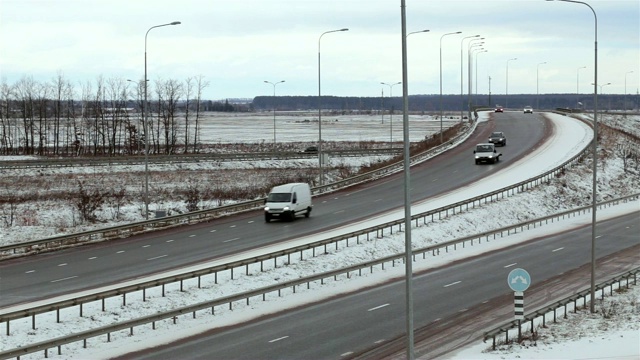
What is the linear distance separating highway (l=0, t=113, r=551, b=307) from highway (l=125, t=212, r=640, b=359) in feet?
27.1

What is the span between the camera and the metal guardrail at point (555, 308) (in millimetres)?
25092

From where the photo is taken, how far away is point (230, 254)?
1492 inches

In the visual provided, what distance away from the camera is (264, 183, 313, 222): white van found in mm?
46938

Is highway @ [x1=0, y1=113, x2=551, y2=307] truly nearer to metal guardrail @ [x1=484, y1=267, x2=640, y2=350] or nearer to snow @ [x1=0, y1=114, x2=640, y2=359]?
snow @ [x1=0, y1=114, x2=640, y2=359]

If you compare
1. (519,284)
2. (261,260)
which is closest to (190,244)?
(261,260)

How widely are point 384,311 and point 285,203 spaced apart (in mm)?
18580

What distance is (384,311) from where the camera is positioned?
1150 inches

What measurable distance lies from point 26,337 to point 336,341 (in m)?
9.00

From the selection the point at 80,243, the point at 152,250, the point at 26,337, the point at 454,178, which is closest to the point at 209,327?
the point at 26,337

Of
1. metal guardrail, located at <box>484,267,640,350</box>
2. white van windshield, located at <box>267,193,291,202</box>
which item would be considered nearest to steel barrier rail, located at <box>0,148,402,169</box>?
white van windshield, located at <box>267,193,291,202</box>

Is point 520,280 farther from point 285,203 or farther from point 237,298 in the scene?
point 285,203

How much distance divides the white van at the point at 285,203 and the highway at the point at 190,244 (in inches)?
21.5

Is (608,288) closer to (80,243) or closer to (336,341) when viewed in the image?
(336,341)

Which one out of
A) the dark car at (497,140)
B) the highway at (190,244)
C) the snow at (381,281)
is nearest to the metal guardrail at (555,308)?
the snow at (381,281)
